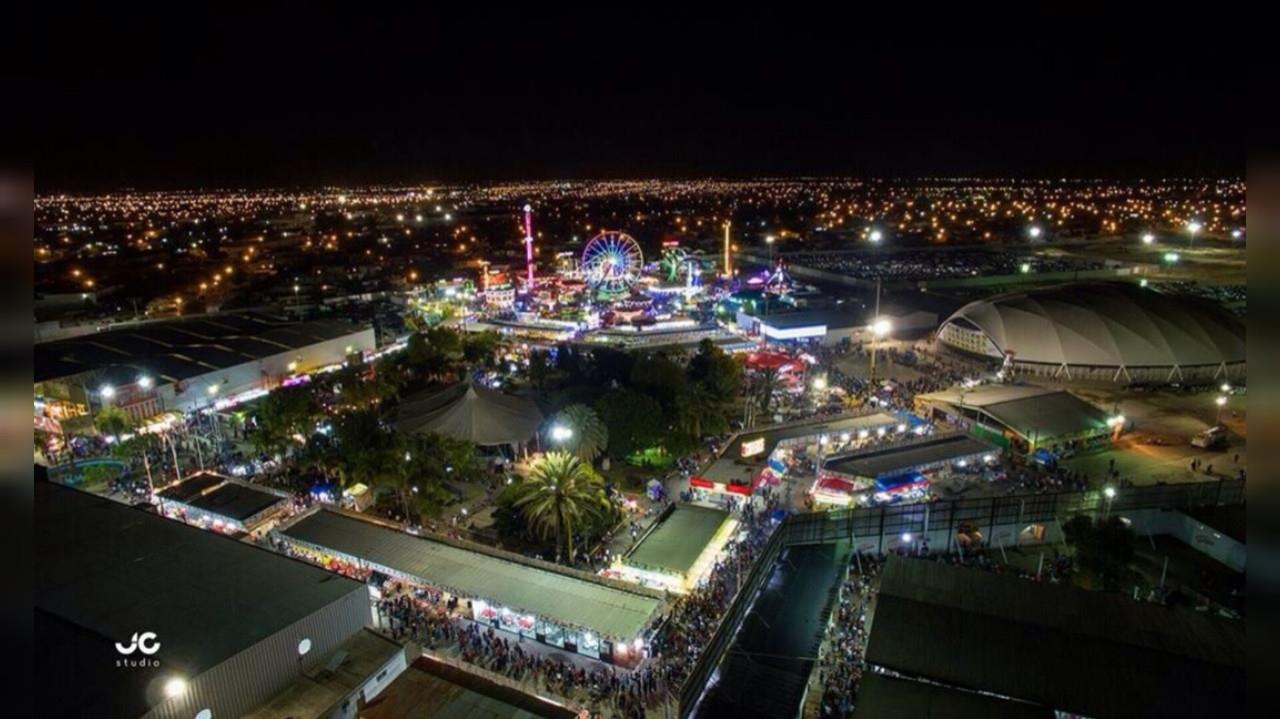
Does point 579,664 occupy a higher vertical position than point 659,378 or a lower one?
lower

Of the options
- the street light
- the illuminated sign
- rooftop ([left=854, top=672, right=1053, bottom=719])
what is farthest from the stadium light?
the illuminated sign

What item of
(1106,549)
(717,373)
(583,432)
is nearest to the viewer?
(1106,549)

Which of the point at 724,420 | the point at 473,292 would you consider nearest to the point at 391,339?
the point at 473,292

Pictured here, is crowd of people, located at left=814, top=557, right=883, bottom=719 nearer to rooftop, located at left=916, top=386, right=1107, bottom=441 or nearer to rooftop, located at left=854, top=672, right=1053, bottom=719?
rooftop, located at left=854, top=672, right=1053, bottom=719

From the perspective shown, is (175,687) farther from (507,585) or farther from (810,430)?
(810,430)

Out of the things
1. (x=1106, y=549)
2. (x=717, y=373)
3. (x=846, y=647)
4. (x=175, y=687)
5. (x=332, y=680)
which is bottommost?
(x=846, y=647)

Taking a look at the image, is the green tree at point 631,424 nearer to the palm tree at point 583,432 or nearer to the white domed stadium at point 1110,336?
the palm tree at point 583,432

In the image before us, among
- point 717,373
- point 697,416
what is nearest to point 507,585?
point 697,416

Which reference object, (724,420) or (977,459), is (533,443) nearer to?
(724,420)
